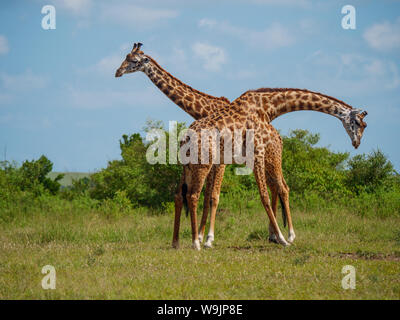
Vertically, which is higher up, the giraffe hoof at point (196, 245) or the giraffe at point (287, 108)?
the giraffe at point (287, 108)

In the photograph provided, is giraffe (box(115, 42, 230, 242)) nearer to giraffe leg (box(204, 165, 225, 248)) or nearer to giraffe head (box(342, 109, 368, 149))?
giraffe leg (box(204, 165, 225, 248))

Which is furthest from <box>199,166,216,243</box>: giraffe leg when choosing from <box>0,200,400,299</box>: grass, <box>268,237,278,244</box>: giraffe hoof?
<box>268,237,278,244</box>: giraffe hoof

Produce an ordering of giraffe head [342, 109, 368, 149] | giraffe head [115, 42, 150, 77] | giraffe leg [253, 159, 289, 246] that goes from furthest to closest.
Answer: giraffe head [115, 42, 150, 77] < giraffe head [342, 109, 368, 149] < giraffe leg [253, 159, 289, 246]

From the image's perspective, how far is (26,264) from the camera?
25.6 feet

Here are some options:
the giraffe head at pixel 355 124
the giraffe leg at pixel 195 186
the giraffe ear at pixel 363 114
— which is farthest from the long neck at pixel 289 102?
the giraffe leg at pixel 195 186

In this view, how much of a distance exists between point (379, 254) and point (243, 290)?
3.50m

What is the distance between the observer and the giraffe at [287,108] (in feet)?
32.0

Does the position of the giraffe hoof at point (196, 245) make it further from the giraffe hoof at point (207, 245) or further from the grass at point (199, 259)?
the giraffe hoof at point (207, 245)

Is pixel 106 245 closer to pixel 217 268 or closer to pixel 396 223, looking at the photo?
pixel 217 268

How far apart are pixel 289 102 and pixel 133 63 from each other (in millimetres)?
3736

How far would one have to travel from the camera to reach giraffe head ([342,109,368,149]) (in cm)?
976

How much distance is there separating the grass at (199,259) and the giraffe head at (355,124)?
6.72 ft
